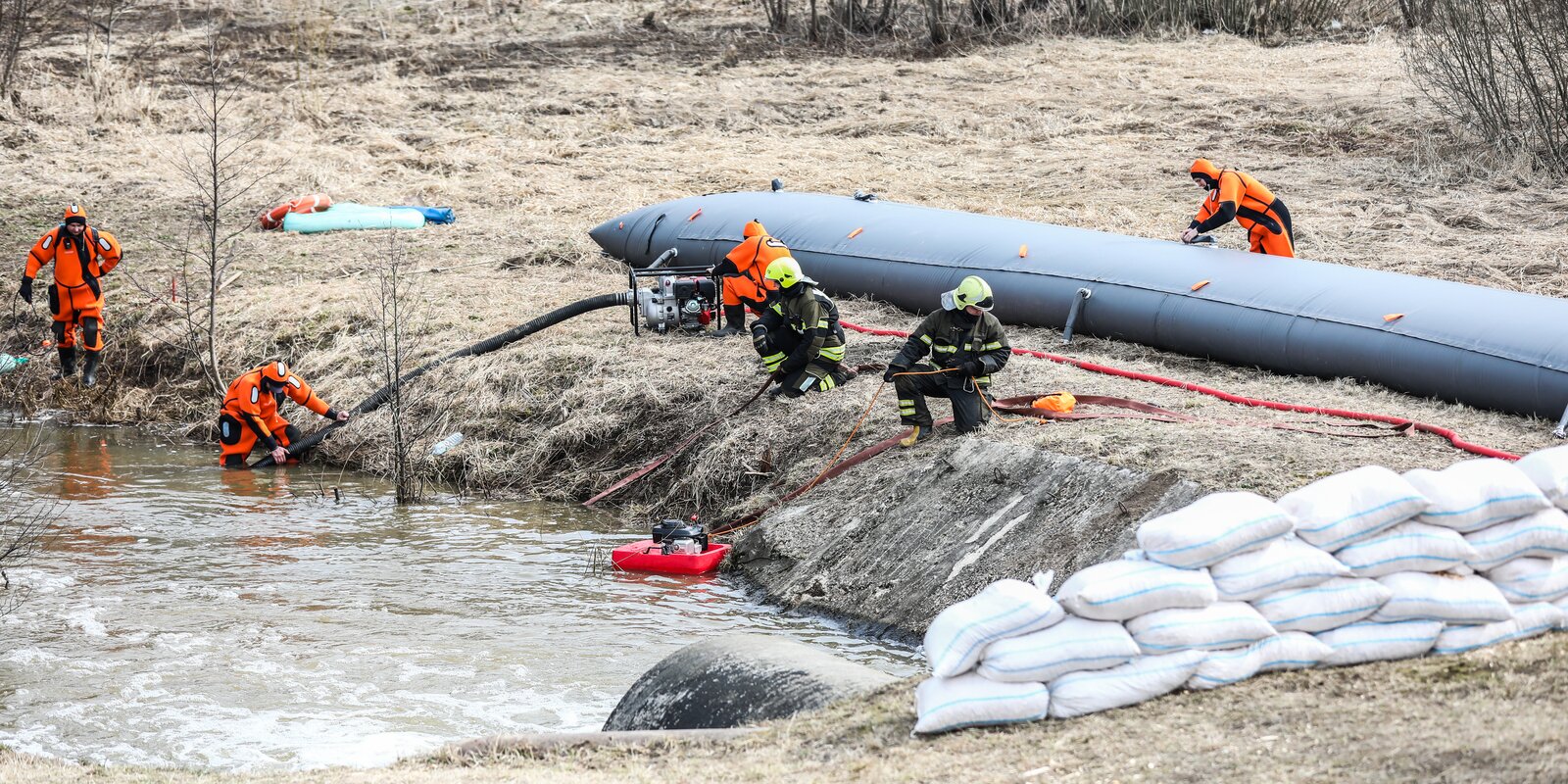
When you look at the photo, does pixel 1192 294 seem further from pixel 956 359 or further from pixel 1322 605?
pixel 1322 605

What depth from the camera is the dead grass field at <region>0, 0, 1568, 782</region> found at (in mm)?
5188

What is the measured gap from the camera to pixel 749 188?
19.6m

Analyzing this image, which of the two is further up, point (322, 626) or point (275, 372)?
point (275, 372)

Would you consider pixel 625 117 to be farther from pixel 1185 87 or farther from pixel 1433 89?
pixel 1433 89

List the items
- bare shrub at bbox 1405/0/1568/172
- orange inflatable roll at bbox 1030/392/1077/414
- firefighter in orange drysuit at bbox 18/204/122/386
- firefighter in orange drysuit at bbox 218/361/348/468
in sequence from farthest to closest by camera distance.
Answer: bare shrub at bbox 1405/0/1568/172
firefighter in orange drysuit at bbox 18/204/122/386
firefighter in orange drysuit at bbox 218/361/348/468
orange inflatable roll at bbox 1030/392/1077/414

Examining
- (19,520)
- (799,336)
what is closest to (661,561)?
(799,336)

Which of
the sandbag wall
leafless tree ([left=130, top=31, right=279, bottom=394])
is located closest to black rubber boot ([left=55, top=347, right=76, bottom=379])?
leafless tree ([left=130, top=31, right=279, bottom=394])

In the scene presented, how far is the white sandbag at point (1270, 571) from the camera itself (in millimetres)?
5441

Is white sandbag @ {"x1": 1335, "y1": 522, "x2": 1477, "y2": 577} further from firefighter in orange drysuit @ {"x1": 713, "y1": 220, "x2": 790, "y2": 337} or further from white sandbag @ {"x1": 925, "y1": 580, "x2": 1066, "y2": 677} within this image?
firefighter in orange drysuit @ {"x1": 713, "y1": 220, "x2": 790, "y2": 337}

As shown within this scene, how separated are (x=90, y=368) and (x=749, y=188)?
831 centimetres

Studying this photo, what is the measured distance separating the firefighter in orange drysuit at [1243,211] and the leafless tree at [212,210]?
845cm

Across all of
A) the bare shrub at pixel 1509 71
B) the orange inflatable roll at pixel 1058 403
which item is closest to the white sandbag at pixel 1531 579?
the orange inflatable roll at pixel 1058 403

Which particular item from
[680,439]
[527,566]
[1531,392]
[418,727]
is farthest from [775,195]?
[418,727]

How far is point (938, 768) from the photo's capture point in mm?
4980
